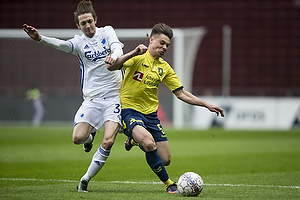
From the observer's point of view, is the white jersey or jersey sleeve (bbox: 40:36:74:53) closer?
jersey sleeve (bbox: 40:36:74:53)

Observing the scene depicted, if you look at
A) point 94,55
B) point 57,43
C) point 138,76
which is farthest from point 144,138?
point 57,43

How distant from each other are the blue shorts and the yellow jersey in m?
0.07

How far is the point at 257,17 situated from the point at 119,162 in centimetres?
1693

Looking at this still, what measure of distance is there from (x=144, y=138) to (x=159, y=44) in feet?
3.99

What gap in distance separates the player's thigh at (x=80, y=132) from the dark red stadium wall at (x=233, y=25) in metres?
18.1

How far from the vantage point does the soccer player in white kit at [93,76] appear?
6.45 metres

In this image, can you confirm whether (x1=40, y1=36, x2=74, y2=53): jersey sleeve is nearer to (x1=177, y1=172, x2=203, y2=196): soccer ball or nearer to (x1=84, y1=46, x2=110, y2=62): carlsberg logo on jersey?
(x1=84, y1=46, x2=110, y2=62): carlsberg logo on jersey

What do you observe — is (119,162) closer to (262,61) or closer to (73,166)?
(73,166)

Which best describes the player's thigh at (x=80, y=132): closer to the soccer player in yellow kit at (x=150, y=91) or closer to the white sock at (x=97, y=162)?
the white sock at (x=97, y=162)

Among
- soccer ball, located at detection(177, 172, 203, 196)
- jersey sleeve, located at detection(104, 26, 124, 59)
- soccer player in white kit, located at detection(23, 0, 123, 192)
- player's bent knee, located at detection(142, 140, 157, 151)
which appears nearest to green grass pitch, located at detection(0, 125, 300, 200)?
soccer ball, located at detection(177, 172, 203, 196)

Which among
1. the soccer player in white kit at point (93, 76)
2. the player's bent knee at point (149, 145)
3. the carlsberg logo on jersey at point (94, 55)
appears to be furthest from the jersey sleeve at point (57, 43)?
the player's bent knee at point (149, 145)

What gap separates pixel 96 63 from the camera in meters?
6.66

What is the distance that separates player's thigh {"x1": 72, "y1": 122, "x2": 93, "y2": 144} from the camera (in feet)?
20.9

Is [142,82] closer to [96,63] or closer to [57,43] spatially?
[96,63]
